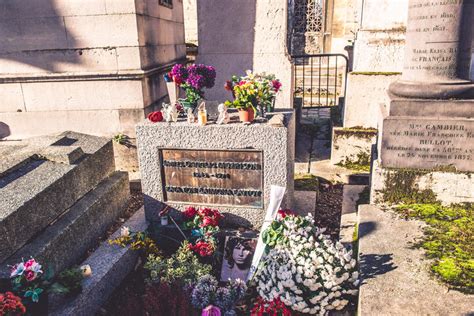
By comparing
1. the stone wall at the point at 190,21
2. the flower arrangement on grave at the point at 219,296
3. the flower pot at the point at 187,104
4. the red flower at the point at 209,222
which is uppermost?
the stone wall at the point at 190,21

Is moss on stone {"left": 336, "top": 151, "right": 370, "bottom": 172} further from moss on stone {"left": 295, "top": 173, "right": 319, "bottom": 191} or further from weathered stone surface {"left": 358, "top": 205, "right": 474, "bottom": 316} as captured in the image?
weathered stone surface {"left": 358, "top": 205, "right": 474, "bottom": 316}

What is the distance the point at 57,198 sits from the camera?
4.43 m

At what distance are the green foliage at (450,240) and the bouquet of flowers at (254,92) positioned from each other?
2.10 meters

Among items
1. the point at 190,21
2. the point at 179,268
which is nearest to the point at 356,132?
the point at 179,268

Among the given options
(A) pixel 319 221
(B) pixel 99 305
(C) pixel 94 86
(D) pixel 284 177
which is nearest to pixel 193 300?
(B) pixel 99 305

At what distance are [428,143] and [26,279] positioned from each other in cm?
459

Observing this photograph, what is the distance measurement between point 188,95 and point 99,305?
2.67 m

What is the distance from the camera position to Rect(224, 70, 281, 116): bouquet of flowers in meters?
4.82

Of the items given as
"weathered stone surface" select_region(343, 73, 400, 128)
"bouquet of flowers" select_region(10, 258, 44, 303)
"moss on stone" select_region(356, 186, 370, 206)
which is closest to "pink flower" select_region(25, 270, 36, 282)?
"bouquet of flowers" select_region(10, 258, 44, 303)

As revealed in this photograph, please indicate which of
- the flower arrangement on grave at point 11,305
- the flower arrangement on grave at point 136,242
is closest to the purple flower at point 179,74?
the flower arrangement on grave at point 136,242

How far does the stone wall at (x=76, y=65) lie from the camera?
7.07 m

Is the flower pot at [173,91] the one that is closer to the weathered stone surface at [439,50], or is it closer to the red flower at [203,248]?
the red flower at [203,248]

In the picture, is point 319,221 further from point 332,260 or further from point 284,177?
point 332,260

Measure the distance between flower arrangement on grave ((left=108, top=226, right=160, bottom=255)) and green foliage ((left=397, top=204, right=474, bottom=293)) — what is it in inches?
116
